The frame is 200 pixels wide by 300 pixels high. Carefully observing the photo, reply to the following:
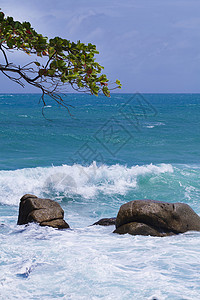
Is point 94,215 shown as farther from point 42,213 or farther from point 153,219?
point 153,219

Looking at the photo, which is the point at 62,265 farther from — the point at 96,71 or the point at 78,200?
the point at 78,200

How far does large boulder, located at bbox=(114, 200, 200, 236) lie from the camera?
28.0ft

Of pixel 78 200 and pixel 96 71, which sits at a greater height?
pixel 96 71

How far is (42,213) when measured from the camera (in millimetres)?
9297

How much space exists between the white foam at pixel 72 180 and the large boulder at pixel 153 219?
538 centimetres

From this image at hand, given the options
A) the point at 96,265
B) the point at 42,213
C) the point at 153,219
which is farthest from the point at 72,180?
the point at 96,265

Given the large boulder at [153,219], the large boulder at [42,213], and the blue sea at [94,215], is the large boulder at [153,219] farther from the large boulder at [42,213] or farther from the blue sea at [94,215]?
the large boulder at [42,213]

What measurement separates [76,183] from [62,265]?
884 centimetres

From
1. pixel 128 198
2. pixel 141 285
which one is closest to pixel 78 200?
pixel 128 198

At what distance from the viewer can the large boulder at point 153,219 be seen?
8547 mm

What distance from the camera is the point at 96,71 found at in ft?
15.0

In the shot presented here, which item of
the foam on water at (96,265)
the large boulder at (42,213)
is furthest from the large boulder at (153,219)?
the large boulder at (42,213)

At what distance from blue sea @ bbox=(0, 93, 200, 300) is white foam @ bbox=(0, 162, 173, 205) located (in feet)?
0.14

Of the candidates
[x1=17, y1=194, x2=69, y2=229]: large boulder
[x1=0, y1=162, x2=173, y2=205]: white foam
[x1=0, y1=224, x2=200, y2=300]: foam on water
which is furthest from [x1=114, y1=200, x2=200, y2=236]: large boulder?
[x1=0, y1=162, x2=173, y2=205]: white foam
